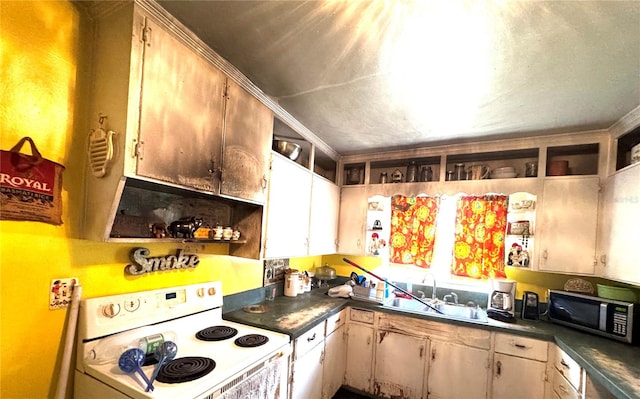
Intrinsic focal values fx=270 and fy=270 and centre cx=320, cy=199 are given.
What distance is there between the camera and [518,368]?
2.05 m

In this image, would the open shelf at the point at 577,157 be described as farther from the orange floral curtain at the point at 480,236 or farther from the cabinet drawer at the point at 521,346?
the cabinet drawer at the point at 521,346

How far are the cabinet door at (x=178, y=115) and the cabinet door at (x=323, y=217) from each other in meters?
1.31

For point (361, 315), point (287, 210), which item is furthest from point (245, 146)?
point (361, 315)

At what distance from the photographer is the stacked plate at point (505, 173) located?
2512 millimetres

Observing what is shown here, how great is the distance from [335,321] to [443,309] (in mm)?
1014

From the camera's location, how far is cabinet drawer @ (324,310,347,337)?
2.31m

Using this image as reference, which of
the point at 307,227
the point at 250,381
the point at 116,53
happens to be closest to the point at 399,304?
the point at 307,227

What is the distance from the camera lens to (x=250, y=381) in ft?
4.42

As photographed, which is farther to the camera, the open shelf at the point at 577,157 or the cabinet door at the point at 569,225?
the open shelf at the point at 577,157

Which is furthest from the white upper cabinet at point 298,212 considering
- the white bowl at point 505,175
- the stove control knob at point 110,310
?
the white bowl at point 505,175

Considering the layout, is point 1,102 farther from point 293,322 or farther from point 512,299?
point 512,299

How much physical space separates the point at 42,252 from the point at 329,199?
227cm

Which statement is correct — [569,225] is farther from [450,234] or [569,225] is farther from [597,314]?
[450,234]

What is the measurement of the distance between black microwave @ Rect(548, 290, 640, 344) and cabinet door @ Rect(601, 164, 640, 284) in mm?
212
